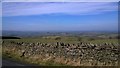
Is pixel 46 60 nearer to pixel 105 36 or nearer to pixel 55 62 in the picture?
pixel 55 62

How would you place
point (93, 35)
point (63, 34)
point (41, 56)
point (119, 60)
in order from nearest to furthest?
point (119, 60) < point (41, 56) < point (93, 35) < point (63, 34)

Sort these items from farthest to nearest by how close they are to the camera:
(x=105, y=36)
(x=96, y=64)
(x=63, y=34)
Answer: (x=63, y=34)
(x=105, y=36)
(x=96, y=64)

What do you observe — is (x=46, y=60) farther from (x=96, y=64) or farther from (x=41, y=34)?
(x=41, y=34)

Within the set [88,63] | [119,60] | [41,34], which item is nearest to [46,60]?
[88,63]

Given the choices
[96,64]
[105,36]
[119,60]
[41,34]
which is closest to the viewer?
[96,64]

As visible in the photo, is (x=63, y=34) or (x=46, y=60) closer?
(x=46, y=60)

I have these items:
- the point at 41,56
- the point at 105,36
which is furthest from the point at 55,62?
the point at 105,36

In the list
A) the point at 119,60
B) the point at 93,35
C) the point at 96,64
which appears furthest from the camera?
the point at 93,35

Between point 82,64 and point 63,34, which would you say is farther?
point 63,34
